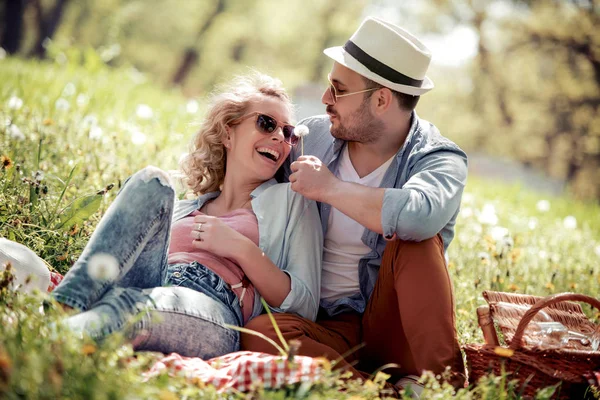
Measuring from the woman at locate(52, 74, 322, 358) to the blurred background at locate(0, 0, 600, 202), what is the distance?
1591 centimetres

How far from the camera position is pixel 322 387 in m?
2.64

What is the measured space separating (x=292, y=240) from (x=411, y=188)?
2.26 ft

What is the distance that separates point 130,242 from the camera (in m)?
2.98

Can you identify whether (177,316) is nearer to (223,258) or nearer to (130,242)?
(130,242)

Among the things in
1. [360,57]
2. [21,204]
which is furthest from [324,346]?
[21,204]

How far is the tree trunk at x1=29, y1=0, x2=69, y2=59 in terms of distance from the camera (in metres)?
25.0

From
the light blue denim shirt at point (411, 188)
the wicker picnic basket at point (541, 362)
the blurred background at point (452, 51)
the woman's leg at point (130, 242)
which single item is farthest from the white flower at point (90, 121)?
the blurred background at point (452, 51)

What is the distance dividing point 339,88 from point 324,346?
1.55 m

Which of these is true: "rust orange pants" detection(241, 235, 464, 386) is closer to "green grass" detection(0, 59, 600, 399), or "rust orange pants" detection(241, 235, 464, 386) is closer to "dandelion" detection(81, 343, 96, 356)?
"green grass" detection(0, 59, 600, 399)

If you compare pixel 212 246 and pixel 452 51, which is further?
pixel 452 51

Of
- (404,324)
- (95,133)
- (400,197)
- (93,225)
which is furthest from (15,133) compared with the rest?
(404,324)

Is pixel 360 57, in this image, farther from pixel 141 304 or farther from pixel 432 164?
pixel 141 304

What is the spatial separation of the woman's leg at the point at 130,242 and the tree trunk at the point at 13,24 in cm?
2305

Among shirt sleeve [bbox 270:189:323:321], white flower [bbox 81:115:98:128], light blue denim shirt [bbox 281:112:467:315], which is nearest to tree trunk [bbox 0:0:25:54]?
white flower [bbox 81:115:98:128]
